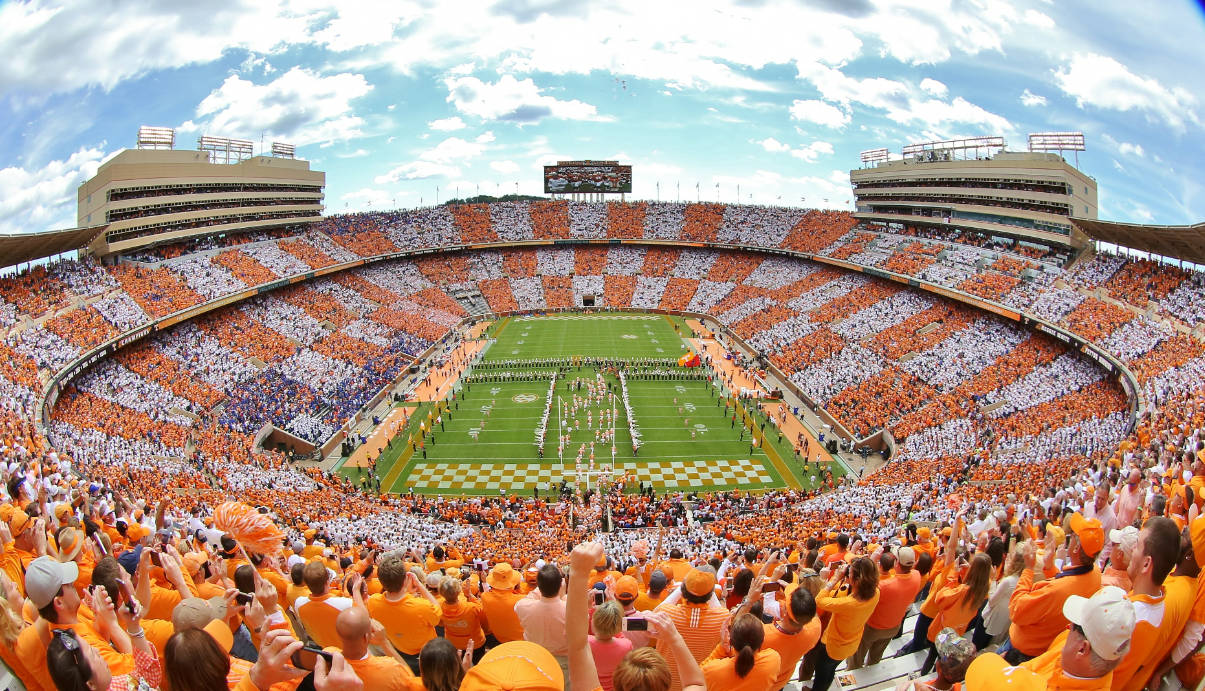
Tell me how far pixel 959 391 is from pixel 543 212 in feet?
182

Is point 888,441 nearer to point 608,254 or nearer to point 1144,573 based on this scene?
point 1144,573

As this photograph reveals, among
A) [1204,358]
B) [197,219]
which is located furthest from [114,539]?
[197,219]

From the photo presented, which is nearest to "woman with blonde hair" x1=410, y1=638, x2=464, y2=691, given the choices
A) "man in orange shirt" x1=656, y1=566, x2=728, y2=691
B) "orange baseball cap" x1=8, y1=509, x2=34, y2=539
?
"man in orange shirt" x1=656, y1=566, x2=728, y2=691

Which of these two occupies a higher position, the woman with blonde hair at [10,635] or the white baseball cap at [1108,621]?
the white baseball cap at [1108,621]

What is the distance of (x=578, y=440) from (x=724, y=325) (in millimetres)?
27797

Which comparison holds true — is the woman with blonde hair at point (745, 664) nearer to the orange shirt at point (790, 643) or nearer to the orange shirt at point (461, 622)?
the orange shirt at point (790, 643)

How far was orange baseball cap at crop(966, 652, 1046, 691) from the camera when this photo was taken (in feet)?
10.6

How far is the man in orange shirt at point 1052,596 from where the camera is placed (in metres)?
4.70

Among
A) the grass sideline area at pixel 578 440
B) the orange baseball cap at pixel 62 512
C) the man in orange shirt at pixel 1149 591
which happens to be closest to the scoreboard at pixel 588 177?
the grass sideline area at pixel 578 440

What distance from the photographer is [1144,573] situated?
3.82 m

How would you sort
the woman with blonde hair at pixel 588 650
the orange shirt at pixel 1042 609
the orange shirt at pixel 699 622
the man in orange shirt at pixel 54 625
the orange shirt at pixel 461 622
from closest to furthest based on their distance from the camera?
the woman with blonde hair at pixel 588 650 < the man in orange shirt at pixel 54 625 < the orange shirt at pixel 1042 609 < the orange shirt at pixel 699 622 < the orange shirt at pixel 461 622

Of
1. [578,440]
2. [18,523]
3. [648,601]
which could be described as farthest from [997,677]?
[578,440]

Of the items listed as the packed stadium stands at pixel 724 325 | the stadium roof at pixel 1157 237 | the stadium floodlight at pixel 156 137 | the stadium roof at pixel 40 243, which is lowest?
the packed stadium stands at pixel 724 325

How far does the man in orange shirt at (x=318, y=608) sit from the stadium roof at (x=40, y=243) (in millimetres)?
33671
